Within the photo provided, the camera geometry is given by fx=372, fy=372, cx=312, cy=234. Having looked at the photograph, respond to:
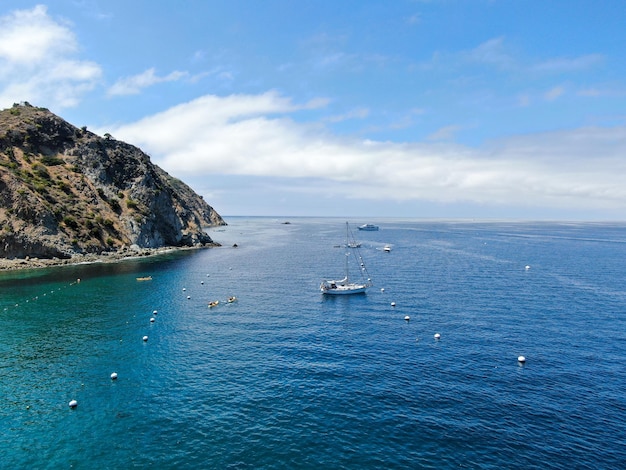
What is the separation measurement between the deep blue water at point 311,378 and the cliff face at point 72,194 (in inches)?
1338

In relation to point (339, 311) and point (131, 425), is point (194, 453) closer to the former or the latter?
point (131, 425)

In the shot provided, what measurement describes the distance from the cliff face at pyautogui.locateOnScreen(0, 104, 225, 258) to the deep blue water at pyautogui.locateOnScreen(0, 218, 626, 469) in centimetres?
3399

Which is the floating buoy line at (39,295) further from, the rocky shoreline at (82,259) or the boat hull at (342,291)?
the boat hull at (342,291)

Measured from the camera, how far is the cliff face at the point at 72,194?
114m

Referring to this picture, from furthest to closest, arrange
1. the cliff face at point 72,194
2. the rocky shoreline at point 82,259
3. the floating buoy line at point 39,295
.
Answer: the cliff face at point 72,194, the rocky shoreline at point 82,259, the floating buoy line at point 39,295

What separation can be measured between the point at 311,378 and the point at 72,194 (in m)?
134

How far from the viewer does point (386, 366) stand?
1890 inches

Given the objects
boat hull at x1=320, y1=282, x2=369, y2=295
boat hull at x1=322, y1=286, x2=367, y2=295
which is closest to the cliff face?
boat hull at x1=320, y1=282, x2=369, y2=295

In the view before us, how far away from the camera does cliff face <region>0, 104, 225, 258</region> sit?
114 meters

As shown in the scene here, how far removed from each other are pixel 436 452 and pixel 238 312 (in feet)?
159

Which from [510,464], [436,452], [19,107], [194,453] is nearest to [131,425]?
[194,453]


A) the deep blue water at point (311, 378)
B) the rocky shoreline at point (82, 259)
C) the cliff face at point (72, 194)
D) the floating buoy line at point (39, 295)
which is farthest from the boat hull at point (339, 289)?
the cliff face at point (72, 194)

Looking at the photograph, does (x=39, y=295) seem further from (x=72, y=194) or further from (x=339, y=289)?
(x=72, y=194)

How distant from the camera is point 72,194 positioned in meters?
139
